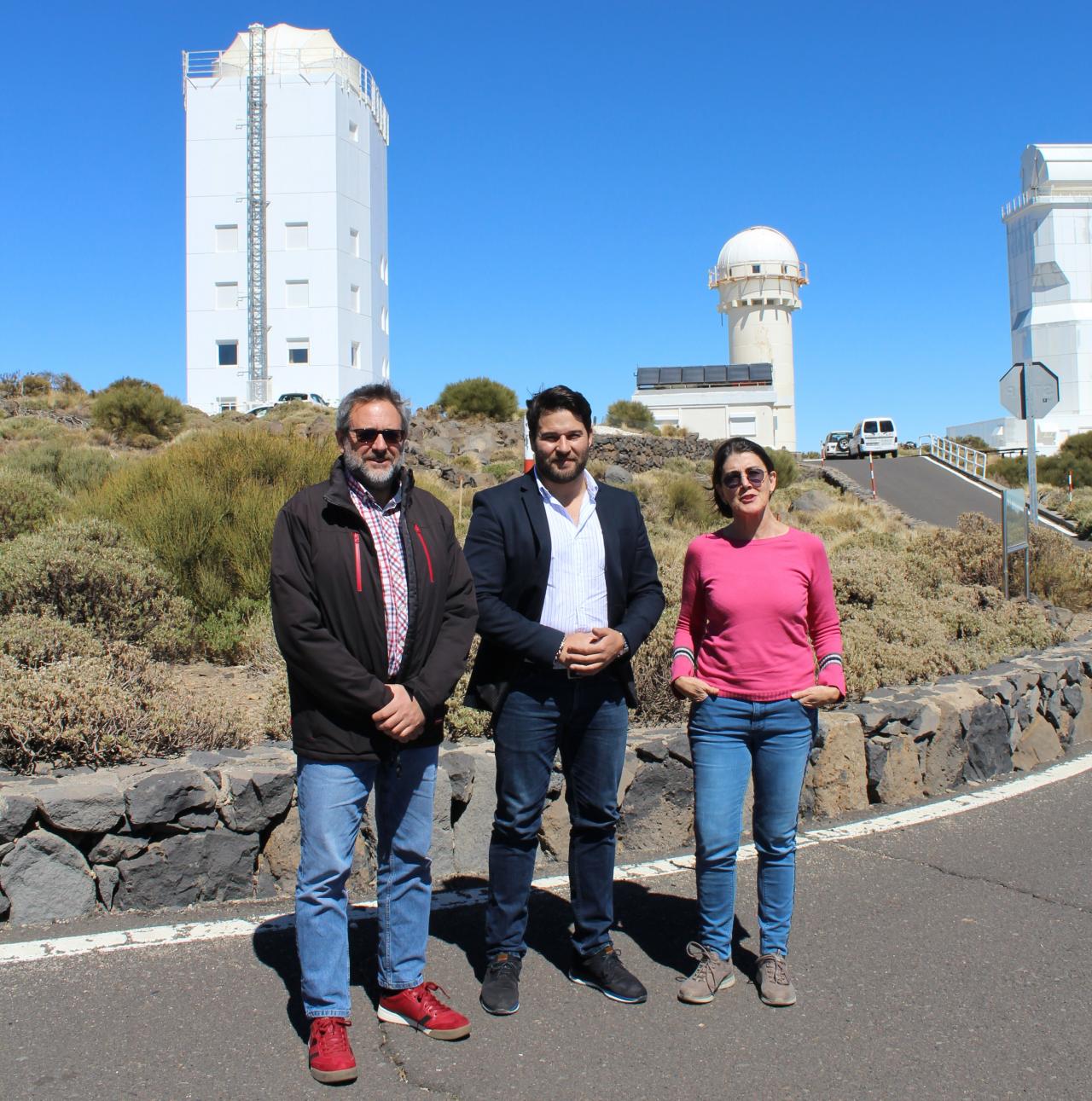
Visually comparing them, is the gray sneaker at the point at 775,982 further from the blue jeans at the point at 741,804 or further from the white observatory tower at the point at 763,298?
the white observatory tower at the point at 763,298

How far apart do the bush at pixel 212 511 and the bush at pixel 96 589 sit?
489 mm

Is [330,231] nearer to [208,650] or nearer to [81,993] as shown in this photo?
[208,650]

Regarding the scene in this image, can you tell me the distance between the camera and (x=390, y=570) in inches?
128

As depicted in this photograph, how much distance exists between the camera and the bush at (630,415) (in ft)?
144

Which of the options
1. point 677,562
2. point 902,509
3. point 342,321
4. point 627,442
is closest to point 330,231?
point 342,321

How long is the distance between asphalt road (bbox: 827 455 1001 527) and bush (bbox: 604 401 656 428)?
791 cm

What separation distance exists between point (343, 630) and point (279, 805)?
1454mm

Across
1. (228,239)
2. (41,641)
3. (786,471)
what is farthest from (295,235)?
(41,641)

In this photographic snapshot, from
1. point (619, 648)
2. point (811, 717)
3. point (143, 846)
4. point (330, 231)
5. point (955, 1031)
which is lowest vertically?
point (955, 1031)

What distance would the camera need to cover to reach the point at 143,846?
162 inches

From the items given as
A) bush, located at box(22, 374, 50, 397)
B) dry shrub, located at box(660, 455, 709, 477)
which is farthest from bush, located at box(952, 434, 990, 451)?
bush, located at box(22, 374, 50, 397)

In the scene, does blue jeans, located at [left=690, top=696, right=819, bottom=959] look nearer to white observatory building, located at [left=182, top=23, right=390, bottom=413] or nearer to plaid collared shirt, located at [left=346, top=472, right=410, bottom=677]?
plaid collared shirt, located at [left=346, top=472, right=410, bottom=677]

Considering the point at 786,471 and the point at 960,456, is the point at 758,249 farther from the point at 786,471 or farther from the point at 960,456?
the point at 786,471

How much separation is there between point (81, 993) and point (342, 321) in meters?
45.8
